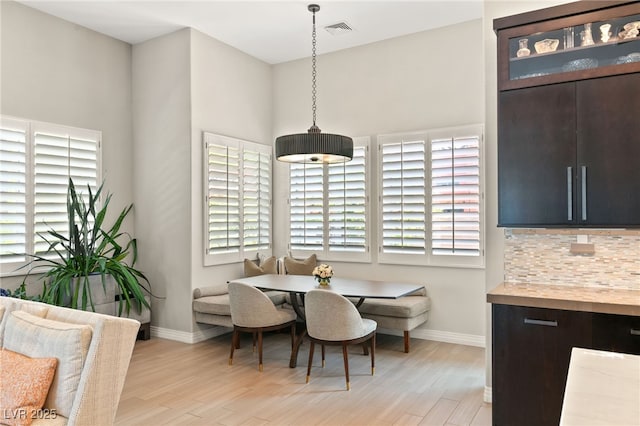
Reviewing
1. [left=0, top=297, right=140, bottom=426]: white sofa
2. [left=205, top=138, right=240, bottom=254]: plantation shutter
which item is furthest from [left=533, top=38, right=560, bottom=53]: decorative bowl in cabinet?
[left=205, top=138, right=240, bottom=254]: plantation shutter

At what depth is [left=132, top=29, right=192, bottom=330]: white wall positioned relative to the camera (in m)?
5.03

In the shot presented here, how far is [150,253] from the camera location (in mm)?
5312

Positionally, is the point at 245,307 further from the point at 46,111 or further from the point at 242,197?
the point at 46,111

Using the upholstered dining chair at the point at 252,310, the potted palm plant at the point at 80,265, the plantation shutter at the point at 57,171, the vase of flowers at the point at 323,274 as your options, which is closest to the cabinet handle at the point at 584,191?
the vase of flowers at the point at 323,274

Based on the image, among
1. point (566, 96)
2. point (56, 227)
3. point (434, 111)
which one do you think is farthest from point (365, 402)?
point (56, 227)

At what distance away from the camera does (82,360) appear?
205cm

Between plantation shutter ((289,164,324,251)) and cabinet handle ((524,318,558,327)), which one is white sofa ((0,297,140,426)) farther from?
plantation shutter ((289,164,324,251))

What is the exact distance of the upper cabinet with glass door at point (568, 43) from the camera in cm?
270

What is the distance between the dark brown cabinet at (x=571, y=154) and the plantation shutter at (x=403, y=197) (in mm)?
2040

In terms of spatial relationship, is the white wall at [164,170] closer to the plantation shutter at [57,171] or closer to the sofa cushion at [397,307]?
the plantation shutter at [57,171]

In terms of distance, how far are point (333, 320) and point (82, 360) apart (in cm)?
196

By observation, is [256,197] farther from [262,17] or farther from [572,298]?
[572,298]

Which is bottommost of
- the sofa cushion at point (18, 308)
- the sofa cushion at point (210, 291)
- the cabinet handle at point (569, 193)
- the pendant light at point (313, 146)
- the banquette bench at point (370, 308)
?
the banquette bench at point (370, 308)

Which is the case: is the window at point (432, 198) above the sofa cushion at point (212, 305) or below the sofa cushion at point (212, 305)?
above
